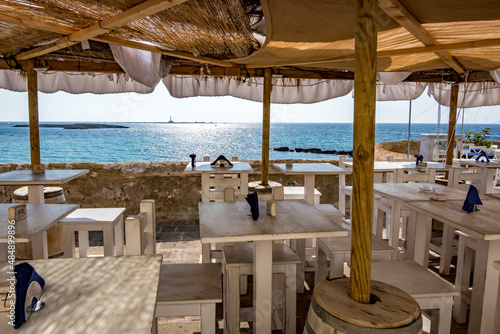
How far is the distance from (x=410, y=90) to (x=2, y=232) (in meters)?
5.55

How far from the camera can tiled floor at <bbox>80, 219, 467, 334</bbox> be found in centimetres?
257

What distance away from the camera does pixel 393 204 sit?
3.65 metres

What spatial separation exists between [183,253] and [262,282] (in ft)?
7.16

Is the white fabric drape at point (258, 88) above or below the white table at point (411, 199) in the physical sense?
above

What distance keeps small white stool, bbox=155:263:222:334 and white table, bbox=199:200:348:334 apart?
29 centimetres

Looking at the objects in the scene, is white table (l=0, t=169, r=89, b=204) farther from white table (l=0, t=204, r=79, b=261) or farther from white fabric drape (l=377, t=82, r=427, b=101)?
white fabric drape (l=377, t=82, r=427, b=101)

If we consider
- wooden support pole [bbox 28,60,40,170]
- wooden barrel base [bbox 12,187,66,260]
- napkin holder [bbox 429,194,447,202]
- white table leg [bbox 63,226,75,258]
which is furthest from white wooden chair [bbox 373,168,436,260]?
wooden support pole [bbox 28,60,40,170]

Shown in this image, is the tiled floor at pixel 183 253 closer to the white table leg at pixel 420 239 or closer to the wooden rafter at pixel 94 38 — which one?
the white table leg at pixel 420 239

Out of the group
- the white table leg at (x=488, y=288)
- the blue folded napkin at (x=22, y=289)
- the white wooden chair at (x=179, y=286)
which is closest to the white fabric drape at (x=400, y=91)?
the white table leg at (x=488, y=288)

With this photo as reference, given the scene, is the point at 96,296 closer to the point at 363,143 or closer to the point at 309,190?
the point at 363,143

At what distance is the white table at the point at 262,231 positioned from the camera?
6.05 feet

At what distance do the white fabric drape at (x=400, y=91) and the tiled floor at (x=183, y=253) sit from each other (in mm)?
3082

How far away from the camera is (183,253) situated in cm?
403

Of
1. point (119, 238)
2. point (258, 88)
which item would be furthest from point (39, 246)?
point (258, 88)
